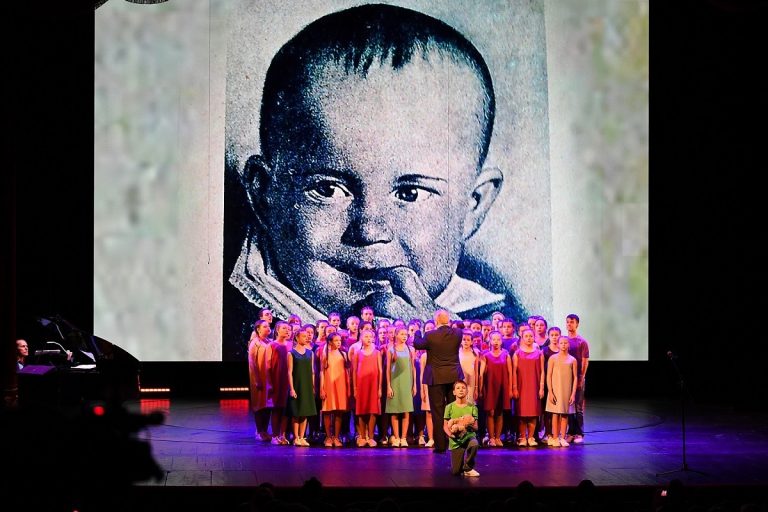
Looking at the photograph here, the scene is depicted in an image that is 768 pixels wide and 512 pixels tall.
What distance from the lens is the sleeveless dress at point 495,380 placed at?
36.1 ft

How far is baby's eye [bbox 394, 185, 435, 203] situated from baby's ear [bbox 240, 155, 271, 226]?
71.9 inches

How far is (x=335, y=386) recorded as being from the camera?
1095 centimetres

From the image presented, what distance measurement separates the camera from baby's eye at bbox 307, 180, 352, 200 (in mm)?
14484

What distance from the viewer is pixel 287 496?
24.5ft

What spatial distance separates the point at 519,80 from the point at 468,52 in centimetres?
83

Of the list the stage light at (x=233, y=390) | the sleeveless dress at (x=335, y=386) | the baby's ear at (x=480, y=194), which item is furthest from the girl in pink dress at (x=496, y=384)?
the stage light at (x=233, y=390)

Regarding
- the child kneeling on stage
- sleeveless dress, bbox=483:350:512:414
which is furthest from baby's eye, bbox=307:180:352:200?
the child kneeling on stage

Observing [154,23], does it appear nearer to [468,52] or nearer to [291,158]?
[291,158]

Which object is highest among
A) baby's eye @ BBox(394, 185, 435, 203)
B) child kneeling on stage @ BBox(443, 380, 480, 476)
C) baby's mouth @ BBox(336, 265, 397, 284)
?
baby's eye @ BBox(394, 185, 435, 203)
